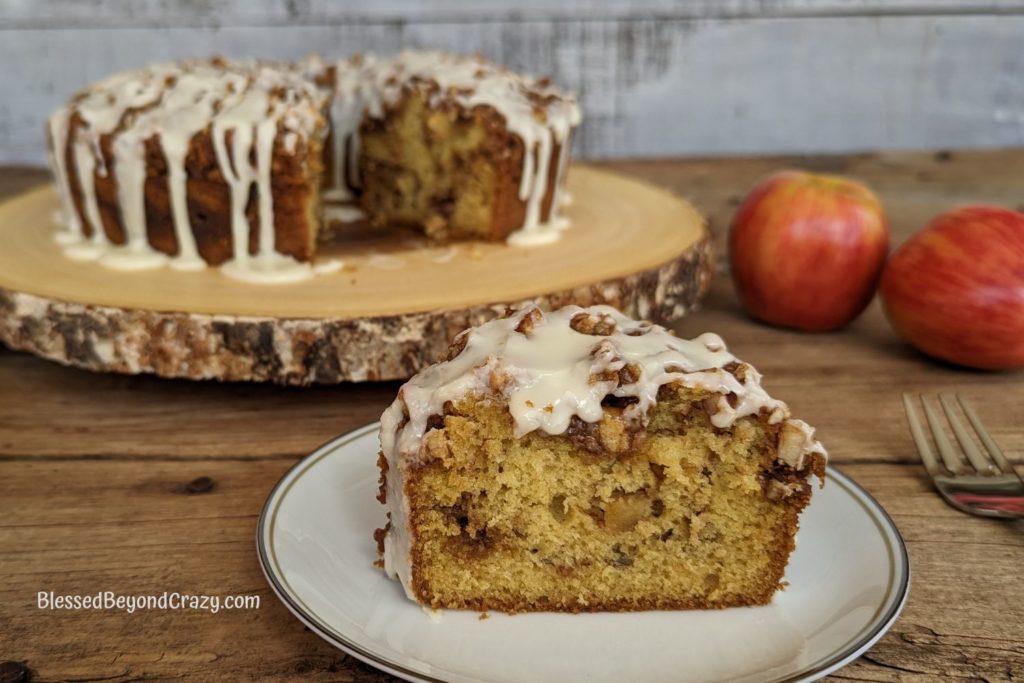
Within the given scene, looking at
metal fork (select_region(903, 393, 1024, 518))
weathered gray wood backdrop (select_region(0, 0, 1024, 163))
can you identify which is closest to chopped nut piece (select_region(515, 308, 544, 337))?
metal fork (select_region(903, 393, 1024, 518))

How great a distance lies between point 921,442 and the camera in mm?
1788

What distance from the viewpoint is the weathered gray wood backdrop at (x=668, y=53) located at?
414 centimetres

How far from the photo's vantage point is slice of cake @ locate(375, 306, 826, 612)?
1.29m

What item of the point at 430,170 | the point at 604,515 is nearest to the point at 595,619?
the point at 604,515

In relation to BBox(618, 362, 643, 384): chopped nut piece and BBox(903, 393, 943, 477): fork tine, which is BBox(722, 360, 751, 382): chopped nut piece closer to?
BBox(618, 362, 643, 384): chopped nut piece

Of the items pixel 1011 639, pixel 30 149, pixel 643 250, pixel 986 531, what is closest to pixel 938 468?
pixel 986 531

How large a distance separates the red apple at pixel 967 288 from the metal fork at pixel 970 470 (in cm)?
28

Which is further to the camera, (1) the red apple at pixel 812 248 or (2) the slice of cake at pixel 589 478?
(1) the red apple at pixel 812 248

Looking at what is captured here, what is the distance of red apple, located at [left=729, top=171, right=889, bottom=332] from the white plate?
0.96 metres

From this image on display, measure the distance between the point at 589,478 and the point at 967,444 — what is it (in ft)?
2.75

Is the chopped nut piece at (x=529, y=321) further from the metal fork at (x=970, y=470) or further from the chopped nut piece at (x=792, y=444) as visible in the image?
the metal fork at (x=970, y=470)

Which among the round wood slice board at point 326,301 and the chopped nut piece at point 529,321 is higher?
the chopped nut piece at point 529,321

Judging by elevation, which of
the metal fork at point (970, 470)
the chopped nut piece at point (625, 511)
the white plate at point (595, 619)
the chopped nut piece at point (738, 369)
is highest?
the chopped nut piece at point (738, 369)

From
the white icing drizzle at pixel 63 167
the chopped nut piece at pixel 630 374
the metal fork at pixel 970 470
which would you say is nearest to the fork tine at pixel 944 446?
the metal fork at pixel 970 470
